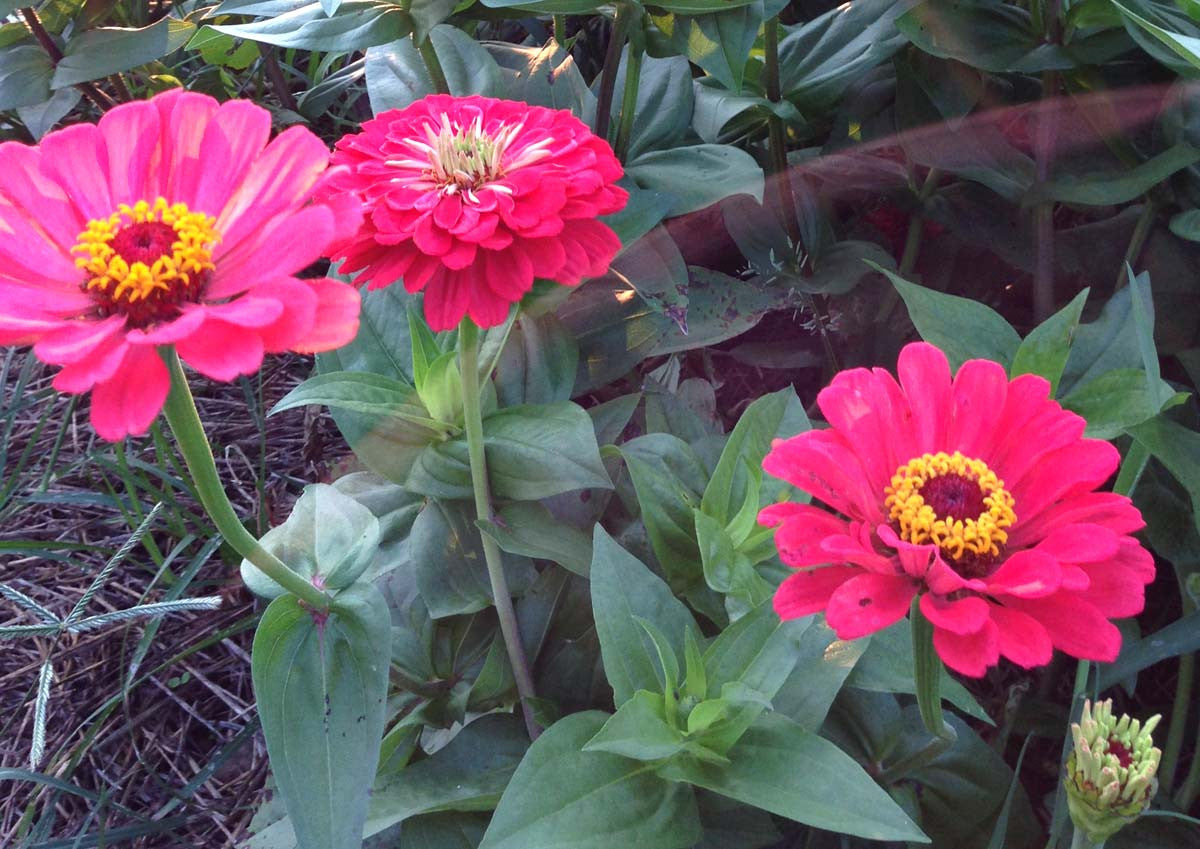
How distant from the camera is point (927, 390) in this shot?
0.61 m

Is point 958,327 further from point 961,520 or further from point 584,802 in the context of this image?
point 584,802

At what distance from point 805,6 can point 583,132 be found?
787 mm

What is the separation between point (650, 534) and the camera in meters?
0.86

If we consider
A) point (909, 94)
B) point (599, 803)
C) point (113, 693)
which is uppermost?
point (909, 94)

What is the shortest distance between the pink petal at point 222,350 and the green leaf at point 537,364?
1.72 feet

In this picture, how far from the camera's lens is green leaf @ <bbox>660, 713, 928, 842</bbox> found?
61 centimetres

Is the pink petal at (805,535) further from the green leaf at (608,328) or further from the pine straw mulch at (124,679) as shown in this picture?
the pine straw mulch at (124,679)

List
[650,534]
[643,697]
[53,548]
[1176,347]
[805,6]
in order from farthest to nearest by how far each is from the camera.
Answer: [805,6] → [53,548] → [1176,347] → [650,534] → [643,697]

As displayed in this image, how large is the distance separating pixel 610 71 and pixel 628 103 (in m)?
0.04

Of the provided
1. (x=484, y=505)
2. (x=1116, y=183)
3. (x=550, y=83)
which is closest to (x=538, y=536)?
(x=484, y=505)

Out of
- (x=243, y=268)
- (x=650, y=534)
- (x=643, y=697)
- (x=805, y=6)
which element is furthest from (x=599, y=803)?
(x=805, y=6)

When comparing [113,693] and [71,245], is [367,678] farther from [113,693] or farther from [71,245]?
[113,693]

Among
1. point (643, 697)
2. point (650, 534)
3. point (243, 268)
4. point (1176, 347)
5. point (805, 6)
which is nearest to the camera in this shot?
point (243, 268)

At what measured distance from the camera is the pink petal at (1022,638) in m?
0.50
